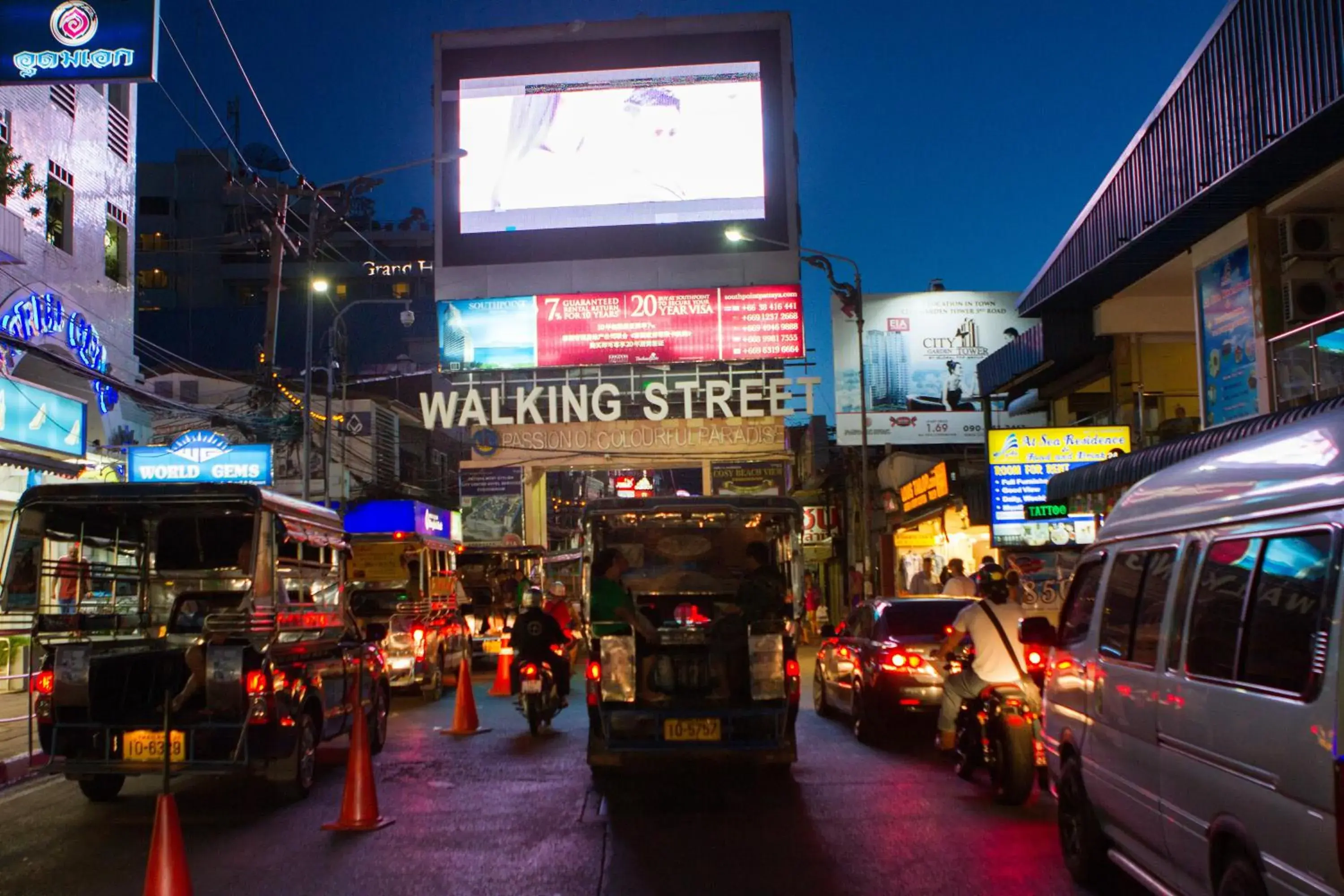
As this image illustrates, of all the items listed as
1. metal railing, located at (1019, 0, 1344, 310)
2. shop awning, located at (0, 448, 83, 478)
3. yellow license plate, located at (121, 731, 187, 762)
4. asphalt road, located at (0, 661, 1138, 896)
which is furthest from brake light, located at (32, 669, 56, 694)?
metal railing, located at (1019, 0, 1344, 310)

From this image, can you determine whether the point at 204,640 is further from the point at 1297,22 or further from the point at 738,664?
the point at 1297,22

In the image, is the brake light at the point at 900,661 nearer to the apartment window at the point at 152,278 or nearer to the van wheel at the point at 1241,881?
the van wheel at the point at 1241,881

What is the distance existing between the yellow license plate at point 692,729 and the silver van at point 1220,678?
11.8 ft

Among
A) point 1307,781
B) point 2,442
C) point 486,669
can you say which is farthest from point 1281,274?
point 486,669

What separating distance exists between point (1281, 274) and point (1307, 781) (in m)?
12.0

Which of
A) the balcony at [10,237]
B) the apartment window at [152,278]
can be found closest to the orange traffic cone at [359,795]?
the balcony at [10,237]

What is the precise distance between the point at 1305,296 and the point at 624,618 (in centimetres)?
896

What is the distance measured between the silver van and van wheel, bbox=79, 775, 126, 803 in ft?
24.8

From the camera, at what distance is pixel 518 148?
124 ft

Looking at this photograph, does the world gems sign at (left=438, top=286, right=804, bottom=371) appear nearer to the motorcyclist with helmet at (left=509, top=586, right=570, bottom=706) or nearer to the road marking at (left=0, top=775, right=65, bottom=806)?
the motorcyclist with helmet at (left=509, top=586, right=570, bottom=706)

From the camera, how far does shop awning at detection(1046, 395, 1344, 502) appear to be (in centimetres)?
1193

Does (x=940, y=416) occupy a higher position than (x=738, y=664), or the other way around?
(x=940, y=416)

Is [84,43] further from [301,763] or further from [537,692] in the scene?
[537,692]

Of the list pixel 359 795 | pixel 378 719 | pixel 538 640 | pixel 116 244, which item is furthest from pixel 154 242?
pixel 359 795
